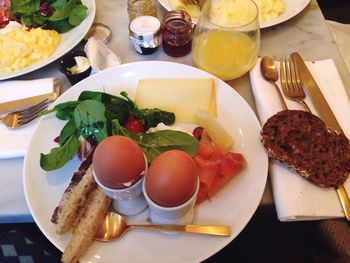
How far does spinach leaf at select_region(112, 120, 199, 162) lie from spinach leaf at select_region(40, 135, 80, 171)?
0.11 meters

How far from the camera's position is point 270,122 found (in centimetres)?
102

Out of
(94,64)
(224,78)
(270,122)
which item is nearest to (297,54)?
(224,78)

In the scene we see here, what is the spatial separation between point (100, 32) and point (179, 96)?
19.0 inches

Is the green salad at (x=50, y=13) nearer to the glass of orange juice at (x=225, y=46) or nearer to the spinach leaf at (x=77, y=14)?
the spinach leaf at (x=77, y=14)

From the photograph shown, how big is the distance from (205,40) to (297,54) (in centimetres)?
31

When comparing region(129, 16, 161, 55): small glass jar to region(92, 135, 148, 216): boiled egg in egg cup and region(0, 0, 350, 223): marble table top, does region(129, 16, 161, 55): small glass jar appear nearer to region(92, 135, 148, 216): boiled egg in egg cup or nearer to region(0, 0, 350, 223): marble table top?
region(0, 0, 350, 223): marble table top

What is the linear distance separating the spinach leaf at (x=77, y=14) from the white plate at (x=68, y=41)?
2 cm

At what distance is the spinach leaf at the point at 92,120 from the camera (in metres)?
0.99

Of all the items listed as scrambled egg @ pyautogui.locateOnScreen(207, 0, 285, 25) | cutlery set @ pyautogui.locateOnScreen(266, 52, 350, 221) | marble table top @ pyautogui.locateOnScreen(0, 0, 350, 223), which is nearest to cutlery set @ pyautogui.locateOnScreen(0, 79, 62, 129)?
marble table top @ pyautogui.locateOnScreen(0, 0, 350, 223)

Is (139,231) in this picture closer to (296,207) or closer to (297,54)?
(296,207)

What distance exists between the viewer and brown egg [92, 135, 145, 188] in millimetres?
774

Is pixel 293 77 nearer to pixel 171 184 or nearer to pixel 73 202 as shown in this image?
pixel 171 184

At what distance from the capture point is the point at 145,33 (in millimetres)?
1293

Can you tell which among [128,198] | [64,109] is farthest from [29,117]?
[128,198]
